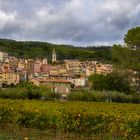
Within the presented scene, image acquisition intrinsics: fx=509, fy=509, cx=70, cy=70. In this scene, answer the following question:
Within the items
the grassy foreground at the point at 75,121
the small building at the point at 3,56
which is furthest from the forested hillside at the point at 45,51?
the grassy foreground at the point at 75,121

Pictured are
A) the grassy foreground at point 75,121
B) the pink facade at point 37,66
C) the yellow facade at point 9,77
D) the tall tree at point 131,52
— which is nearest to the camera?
the grassy foreground at point 75,121

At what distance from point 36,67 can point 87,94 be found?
333 feet

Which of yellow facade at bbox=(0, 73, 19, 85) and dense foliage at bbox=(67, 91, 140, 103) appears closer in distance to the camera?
dense foliage at bbox=(67, 91, 140, 103)

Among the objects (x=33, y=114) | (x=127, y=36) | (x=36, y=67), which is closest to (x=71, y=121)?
(x=33, y=114)

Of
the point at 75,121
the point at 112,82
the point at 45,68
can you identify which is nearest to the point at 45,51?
the point at 45,68

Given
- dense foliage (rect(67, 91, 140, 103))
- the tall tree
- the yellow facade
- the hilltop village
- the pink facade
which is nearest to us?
dense foliage (rect(67, 91, 140, 103))

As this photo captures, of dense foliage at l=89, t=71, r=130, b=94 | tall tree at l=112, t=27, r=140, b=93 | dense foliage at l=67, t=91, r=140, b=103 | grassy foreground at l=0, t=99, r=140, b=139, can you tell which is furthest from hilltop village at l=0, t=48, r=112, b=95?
grassy foreground at l=0, t=99, r=140, b=139

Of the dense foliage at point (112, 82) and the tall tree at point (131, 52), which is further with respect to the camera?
the dense foliage at point (112, 82)

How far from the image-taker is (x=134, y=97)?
59625 mm

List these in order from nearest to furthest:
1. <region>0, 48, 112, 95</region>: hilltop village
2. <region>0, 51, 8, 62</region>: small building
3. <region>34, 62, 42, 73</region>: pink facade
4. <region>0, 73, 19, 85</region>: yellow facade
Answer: <region>0, 73, 19, 85</region>: yellow facade
<region>0, 48, 112, 95</region>: hilltop village
<region>0, 51, 8, 62</region>: small building
<region>34, 62, 42, 73</region>: pink facade

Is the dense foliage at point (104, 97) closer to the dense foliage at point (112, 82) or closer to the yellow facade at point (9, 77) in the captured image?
the dense foliage at point (112, 82)

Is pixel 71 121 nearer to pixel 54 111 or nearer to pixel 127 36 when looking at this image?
pixel 54 111

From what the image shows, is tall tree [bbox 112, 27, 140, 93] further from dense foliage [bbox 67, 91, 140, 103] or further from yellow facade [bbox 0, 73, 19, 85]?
yellow facade [bbox 0, 73, 19, 85]

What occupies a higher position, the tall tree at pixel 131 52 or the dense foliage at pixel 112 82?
the tall tree at pixel 131 52
